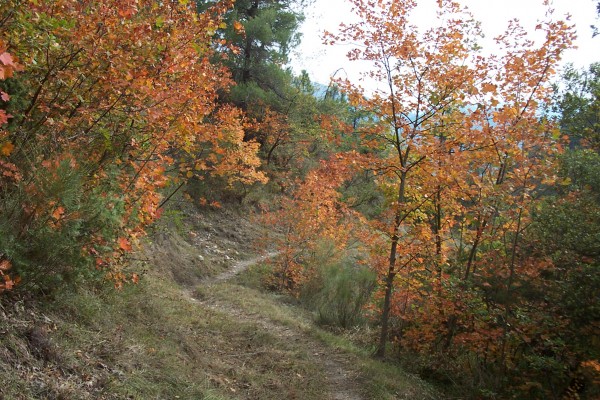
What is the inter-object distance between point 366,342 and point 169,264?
615cm

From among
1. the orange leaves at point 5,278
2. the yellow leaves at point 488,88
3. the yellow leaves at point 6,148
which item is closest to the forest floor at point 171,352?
the orange leaves at point 5,278

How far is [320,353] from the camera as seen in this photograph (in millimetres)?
7711

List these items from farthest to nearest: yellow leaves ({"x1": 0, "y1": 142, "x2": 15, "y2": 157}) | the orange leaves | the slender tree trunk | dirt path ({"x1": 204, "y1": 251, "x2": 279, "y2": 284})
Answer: dirt path ({"x1": 204, "y1": 251, "x2": 279, "y2": 284}), the slender tree trunk, yellow leaves ({"x1": 0, "y1": 142, "x2": 15, "y2": 157}), the orange leaves

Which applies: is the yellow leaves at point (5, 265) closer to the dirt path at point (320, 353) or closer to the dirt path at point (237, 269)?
the dirt path at point (320, 353)

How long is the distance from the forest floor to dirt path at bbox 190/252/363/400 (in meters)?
0.02

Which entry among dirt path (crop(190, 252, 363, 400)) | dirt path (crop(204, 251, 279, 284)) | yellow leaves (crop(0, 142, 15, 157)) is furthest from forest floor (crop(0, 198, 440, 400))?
dirt path (crop(204, 251, 279, 284))

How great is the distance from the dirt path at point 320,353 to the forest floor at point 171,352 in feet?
0.06

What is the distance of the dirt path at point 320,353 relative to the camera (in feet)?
20.8

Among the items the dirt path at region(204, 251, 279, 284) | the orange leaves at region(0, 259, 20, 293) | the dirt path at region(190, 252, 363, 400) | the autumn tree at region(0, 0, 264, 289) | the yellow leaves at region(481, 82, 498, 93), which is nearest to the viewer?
the orange leaves at region(0, 259, 20, 293)

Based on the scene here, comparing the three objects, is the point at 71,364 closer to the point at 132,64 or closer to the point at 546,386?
the point at 132,64

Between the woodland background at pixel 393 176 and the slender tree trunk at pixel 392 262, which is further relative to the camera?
the slender tree trunk at pixel 392 262

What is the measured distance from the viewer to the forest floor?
3.29 m

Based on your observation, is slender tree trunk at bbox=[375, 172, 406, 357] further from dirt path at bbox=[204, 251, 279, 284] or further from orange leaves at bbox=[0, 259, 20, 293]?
dirt path at bbox=[204, 251, 279, 284]

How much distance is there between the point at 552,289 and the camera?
664cm
